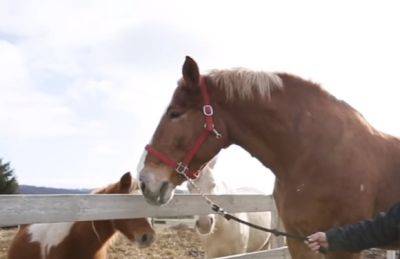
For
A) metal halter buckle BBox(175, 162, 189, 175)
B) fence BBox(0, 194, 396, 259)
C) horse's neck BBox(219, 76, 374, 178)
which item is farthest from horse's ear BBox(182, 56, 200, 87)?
fence BBox(0, 194, 396, 259)

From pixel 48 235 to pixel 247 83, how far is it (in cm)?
258

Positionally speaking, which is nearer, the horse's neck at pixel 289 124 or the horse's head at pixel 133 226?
the horse's neck at pixel 289 124

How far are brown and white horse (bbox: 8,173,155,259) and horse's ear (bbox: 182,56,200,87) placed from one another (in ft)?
5.19

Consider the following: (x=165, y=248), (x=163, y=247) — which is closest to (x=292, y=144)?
(x=165, y=248)

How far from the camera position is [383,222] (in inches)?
88.6

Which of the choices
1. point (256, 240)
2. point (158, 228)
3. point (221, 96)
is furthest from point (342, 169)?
point (158, 228)

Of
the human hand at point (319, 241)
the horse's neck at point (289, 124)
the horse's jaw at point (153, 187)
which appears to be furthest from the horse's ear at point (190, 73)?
the human hand at point (319, 241)

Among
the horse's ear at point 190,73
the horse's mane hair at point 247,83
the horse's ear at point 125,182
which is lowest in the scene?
the horse's ear at point 125,182

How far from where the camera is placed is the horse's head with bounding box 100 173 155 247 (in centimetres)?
444

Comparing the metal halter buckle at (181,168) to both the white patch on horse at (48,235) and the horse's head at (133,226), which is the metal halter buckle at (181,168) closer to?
the horse's head at (133,226)

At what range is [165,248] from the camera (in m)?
12.3

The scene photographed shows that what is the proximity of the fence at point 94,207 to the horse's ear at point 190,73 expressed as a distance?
996 millimetres

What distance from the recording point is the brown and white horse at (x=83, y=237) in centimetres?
444

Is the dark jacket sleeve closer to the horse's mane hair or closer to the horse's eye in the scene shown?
the horse's mane hair
